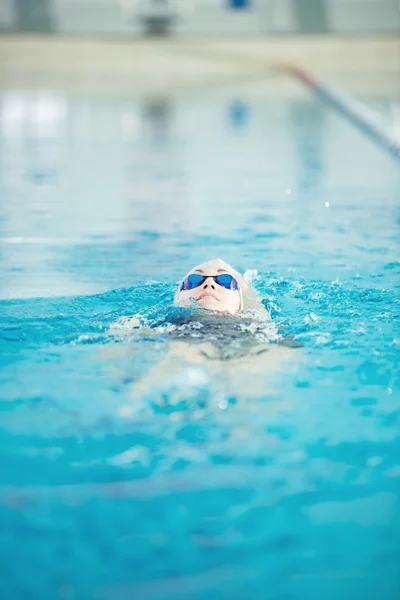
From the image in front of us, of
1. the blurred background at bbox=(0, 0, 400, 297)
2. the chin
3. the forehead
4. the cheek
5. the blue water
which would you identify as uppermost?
the blurred background at bbox=(0, 0, 400, 297)

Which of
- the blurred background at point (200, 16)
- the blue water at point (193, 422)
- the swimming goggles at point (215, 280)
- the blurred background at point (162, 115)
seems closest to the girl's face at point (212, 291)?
the swimming goggles at point (215, 280)

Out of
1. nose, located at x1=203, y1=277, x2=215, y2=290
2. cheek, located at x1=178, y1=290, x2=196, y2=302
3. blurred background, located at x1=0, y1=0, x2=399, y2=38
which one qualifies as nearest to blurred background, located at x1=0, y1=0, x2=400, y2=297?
blurred background, located at x1=0, y1=0, x2=399, y2=38

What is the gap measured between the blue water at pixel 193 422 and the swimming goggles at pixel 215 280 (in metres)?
0.30

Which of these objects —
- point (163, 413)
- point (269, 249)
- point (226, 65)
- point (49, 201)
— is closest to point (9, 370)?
point (163, 413)

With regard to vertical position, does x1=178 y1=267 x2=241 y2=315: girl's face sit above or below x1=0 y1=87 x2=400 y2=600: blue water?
above

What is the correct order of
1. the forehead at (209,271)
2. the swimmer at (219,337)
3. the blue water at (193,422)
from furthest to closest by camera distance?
1. the forehead at (209,271)
2. the swimmer at (219,337)
3. the blue water at (193,422)

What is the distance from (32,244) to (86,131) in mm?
6559

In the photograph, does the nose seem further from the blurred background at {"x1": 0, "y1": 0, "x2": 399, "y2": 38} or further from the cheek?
the blurred background at {"x1": 0, "y1": 0, "x2": 399, "y2": 38}

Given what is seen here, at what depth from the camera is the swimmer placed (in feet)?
10.00

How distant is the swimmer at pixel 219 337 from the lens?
305 centimetres

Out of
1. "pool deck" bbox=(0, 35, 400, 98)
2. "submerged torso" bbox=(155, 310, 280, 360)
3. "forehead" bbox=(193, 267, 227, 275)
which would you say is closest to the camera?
"submerged torso" bbox=(155, 310, 280, 360)

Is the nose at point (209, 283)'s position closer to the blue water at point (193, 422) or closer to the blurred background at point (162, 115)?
the blue water at point (193, 422)

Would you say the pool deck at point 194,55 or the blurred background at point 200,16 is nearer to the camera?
the pool deck at point 194,55

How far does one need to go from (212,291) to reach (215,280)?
0.20 feet
